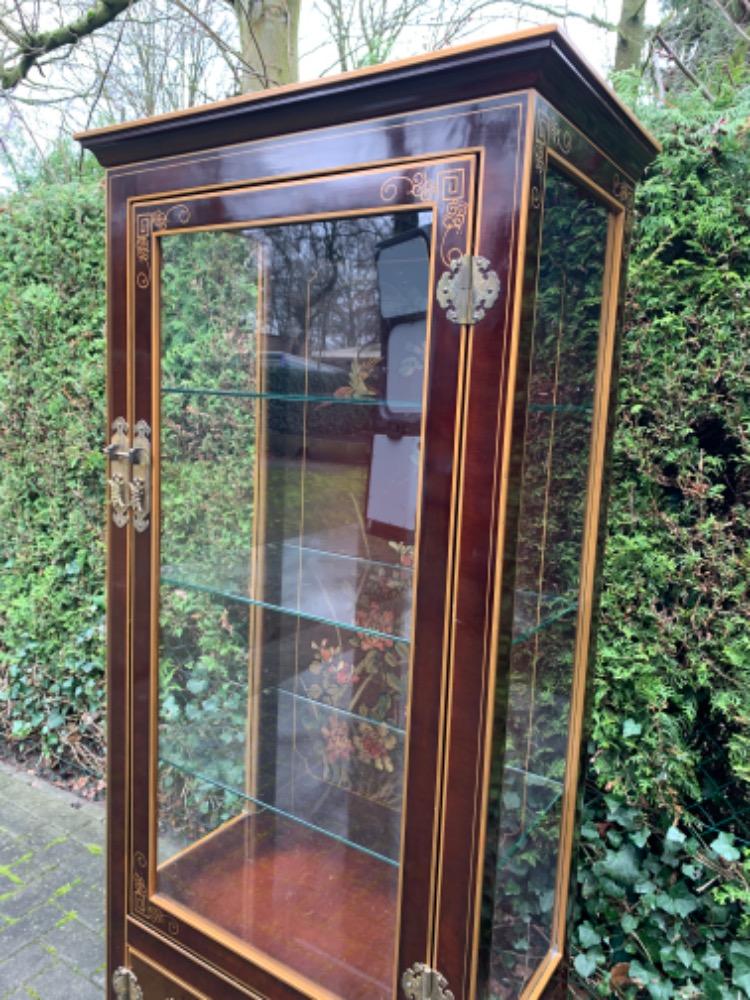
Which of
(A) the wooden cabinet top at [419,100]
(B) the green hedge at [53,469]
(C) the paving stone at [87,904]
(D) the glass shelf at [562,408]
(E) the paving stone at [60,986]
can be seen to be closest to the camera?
(A) the wooden cabinet top at [419,100]

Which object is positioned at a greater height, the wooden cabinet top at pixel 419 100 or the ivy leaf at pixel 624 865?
the wooden cabinet top at pixel 419 100

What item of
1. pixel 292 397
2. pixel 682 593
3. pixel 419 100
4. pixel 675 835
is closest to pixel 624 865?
pixel 675 835

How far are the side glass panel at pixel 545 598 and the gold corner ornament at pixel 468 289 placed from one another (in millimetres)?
89

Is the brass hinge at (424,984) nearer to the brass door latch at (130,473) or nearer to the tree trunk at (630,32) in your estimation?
the brass door latch at (130,473)

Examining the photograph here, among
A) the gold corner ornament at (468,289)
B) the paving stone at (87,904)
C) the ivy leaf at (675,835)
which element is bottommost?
the paving stone at (87,904)

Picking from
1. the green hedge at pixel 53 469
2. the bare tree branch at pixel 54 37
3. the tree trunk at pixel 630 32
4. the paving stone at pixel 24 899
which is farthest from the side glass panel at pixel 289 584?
the tree trunk at pixel 630 32

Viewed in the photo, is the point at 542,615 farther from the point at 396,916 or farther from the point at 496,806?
the point at 396,916

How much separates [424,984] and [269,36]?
3.25 m

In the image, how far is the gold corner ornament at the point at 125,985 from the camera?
1550mm

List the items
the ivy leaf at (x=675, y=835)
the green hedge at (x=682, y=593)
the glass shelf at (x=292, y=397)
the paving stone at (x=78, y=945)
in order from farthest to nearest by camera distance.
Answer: the paving stone at (x=78, y=945), the ivy leaf at (x=675, y=835), the green hedge at (x=682, y=593), the glass shelf at (x=292, y=397)

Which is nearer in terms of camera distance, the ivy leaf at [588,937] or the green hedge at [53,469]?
the ivy leaf at [588,937]

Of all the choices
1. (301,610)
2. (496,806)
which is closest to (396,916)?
(496,806)

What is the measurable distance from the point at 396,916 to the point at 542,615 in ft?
1.76

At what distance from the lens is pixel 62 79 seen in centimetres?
416
